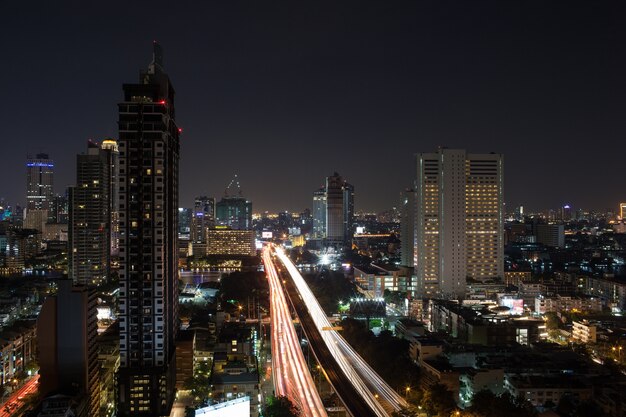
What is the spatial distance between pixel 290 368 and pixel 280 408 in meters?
3.74

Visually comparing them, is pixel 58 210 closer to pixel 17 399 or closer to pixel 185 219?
pixel 185 219

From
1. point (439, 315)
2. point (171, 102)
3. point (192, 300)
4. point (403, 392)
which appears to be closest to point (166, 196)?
point (171, 102)

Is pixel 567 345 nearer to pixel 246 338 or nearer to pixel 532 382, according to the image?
pixel 532 382

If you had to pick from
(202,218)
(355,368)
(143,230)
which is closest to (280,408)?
(355,368)

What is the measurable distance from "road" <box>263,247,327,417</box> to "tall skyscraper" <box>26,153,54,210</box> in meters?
42.0

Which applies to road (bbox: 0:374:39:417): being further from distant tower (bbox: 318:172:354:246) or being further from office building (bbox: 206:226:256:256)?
distant tower (bbox: 318:172:354:246)

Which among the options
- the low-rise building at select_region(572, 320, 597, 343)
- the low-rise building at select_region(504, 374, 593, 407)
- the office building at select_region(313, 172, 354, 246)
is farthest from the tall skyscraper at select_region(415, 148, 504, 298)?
the office building at select_region(313, 172, 354, 246)

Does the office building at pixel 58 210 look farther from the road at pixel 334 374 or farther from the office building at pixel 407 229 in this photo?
the road at pixel 334 374

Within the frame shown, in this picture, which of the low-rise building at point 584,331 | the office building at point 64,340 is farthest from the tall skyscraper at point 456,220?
the office building at point 64,340

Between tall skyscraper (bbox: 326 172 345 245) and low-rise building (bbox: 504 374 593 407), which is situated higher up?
tall skyscraper (bbox: 326 172 345 245)

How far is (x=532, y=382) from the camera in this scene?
13.3 meters

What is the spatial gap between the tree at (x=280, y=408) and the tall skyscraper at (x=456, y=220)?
15.0 metres

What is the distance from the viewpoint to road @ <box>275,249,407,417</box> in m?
12.7

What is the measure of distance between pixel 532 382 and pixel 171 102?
35.6 feet
